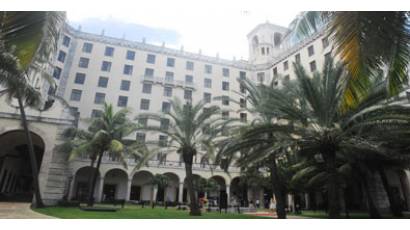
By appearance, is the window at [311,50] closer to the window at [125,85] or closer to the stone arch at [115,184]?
the window at [125,85]

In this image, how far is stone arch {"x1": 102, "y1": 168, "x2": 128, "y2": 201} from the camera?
30531 millimetres

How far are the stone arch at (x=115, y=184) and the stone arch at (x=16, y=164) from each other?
7.02 metres

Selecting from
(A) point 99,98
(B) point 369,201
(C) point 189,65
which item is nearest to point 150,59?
(C) point 189,65

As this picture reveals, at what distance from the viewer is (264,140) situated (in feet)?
37.6

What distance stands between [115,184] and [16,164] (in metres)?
9.50

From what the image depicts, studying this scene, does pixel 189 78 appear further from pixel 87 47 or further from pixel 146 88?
pixel 87 47

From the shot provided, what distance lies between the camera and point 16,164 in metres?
26.8

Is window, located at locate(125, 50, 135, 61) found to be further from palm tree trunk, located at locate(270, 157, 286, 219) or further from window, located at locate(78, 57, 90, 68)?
palm tree trunk, located at locate(270, 157, 286, 219)

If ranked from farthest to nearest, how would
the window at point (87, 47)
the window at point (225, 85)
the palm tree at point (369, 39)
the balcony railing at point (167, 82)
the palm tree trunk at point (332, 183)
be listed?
the window at point (225, 85), the balcony railing at point (167, 82), the window at point (87, 47), the palm tree trunk at point (332, 183), the palm tree at point (369, 39)

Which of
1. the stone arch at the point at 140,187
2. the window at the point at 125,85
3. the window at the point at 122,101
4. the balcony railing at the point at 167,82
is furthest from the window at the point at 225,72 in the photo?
the stone arch at the point at 140,187

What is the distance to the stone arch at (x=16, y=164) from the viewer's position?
21156 millimetres

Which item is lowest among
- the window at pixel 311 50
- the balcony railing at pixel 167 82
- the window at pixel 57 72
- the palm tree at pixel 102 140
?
the palm tree at pixel 102 140

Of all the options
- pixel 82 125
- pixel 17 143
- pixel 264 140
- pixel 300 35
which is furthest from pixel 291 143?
pixel 82 125

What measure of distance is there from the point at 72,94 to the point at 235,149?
26681 millimetres
